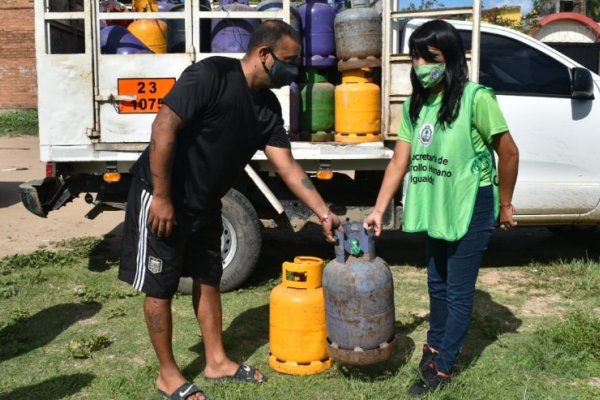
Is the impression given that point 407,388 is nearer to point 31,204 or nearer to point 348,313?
point 348,313

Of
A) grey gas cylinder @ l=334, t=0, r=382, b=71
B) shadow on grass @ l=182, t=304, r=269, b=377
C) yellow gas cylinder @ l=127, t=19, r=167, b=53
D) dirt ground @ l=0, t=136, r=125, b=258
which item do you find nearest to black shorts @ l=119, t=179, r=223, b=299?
shadow on grass @ l=182, t=304, r=269, b=377

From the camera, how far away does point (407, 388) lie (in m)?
3.61

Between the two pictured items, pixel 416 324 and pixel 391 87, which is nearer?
pixel 416 324

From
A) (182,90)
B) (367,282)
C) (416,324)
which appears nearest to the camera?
(182,90)

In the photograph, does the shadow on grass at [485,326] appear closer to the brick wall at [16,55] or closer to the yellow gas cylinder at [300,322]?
the yellow gas cylinder at [300,322]

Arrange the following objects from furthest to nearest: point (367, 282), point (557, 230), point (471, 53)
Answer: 1. point (557, 230)
2. point (471, 53)
3. point (367, 282)

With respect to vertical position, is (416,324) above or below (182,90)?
below

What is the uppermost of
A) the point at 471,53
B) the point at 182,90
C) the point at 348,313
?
the point at 471,53

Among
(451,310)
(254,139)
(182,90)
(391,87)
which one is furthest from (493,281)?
(182,90)

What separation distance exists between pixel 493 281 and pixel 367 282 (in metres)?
2.60

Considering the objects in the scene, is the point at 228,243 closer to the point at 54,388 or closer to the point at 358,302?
the point at 54,388

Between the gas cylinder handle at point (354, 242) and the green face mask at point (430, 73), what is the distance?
0.78 meters

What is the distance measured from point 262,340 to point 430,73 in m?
2.08

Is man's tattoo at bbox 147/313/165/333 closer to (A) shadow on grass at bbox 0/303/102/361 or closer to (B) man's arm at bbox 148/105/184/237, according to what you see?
(B) man's arm at bbox 148/105/184/237
